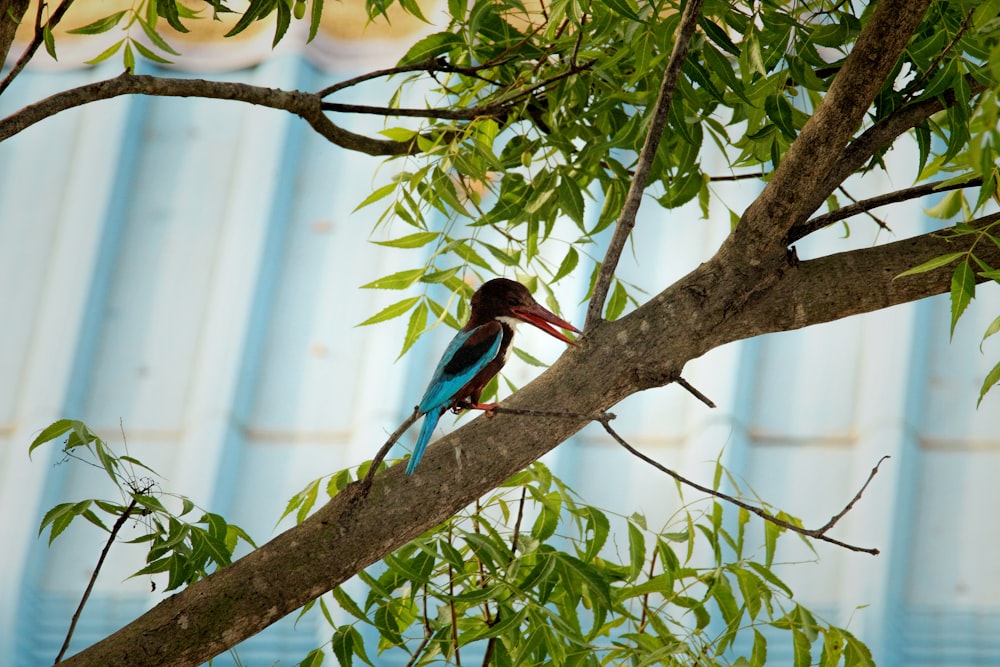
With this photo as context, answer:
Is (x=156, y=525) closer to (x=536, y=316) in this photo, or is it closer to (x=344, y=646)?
(x=344, y=646)

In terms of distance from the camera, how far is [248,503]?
2.08m

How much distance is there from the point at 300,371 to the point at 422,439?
1.08 m

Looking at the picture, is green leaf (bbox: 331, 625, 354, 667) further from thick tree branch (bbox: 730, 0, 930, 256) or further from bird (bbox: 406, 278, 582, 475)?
thick tree branch (bbox: 730, 0, 930, 256)

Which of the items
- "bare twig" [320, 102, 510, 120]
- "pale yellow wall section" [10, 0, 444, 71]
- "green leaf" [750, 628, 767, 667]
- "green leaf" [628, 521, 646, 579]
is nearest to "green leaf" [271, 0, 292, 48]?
"bare twig" [320, 102, 510, 120]

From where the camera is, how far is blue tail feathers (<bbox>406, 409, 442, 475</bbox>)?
1065 mm

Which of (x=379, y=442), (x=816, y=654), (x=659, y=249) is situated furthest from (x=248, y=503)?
(x=816, y=654)

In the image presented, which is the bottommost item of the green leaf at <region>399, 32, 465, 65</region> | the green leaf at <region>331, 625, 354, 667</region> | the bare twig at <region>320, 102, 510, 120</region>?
the green leaf at <region>331, 625, 354, 667</region>

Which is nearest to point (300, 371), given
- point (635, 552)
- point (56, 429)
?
point (56, 429)

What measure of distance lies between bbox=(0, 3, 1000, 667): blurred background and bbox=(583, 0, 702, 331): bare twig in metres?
0.89

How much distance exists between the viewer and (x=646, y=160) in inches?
42.4

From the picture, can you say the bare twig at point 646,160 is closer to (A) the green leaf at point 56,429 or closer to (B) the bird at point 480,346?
(B) the bird at point 480,346

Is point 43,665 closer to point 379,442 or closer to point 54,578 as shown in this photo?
point 54,578

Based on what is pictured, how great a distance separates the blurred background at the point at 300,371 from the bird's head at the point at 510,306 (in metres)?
0.57

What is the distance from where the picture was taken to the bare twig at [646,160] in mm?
1032
